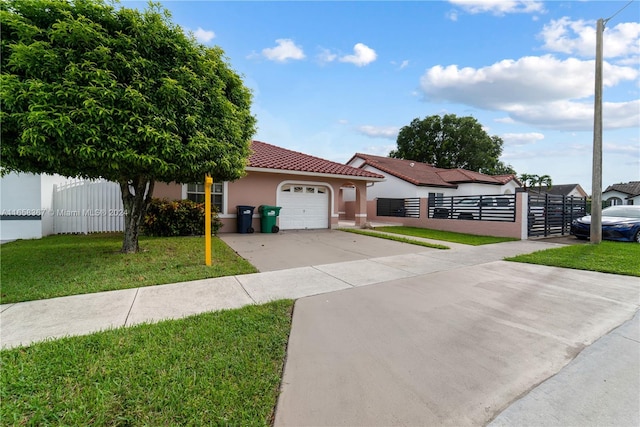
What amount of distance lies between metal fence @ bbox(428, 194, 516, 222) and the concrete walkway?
21.0ft

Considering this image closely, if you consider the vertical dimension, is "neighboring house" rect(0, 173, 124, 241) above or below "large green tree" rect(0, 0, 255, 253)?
below

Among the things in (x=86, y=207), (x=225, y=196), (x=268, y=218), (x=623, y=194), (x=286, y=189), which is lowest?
(x=268, y=218)

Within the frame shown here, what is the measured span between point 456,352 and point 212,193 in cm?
1053

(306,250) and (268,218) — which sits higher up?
(268,218)

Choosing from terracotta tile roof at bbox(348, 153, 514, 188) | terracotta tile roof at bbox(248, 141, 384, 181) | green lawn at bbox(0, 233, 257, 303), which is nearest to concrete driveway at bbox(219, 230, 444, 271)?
green lawn at bbox(0, 233, 257, 303)

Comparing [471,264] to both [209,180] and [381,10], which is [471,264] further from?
[381,10]

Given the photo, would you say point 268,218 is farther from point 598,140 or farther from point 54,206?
point 598,140

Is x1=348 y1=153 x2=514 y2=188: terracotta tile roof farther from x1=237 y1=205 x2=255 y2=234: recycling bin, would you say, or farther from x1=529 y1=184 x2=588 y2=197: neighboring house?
x1=529 y1=184 x2=588 y2=197: neighboring house

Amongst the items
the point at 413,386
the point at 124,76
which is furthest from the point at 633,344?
the point at 124,76

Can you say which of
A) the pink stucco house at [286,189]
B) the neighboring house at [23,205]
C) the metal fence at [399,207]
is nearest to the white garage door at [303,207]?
the pink stucco house at [286,189]

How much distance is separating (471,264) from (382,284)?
3.02 metres

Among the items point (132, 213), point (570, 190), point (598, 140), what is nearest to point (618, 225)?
point (598, 140)

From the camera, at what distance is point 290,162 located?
13.1 meters

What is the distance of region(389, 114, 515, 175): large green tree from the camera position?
36.9 meters
